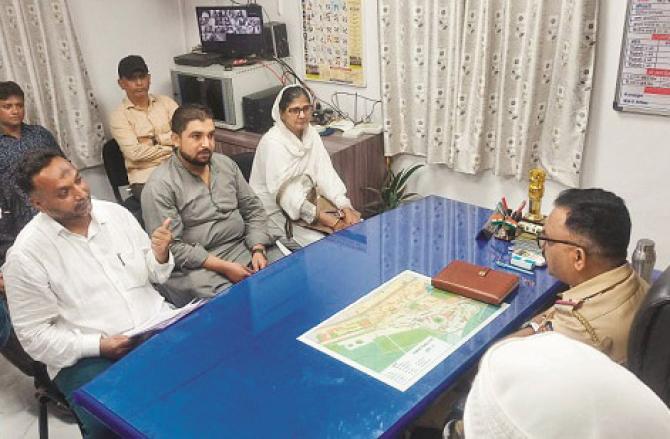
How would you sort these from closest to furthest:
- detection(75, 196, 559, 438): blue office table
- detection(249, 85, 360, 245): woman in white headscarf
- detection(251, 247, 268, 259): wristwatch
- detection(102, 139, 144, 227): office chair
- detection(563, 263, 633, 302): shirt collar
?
detection(75, 196, 559, 438): blue office table → detection(563, 263, 633, 302): shirt collar → detection(251, 247, 268, 259): wristwatch → detection(249, 85, 360, 245): woman in white headscarf → detection(102, 139, 144, 227): office chair

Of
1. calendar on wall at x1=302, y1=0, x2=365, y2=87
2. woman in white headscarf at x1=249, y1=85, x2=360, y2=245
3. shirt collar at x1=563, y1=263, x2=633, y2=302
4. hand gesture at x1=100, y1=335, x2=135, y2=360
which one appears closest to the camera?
shirt collar at x1=563, y1=263, x2=633, y2=302

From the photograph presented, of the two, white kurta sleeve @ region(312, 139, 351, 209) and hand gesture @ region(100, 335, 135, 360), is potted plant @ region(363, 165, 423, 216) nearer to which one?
white kurta sleeve @ region(312, 139, 351, 209)

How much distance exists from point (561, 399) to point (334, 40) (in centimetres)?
330

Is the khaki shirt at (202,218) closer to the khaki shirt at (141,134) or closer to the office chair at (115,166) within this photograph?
the khaki shirt at (141,134)

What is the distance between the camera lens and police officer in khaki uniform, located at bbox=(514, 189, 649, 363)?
4.31 feet

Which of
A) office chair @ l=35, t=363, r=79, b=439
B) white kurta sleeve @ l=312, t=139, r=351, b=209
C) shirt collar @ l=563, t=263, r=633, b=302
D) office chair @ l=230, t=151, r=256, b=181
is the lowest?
office chair @ l=35, t=363, r=79, b=439

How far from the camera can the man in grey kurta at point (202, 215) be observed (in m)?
2.19

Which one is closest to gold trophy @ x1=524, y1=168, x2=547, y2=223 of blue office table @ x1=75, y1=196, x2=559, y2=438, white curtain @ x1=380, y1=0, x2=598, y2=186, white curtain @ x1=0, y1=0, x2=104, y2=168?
blue office table @ x1=75, y1=196, x2=559, y2=438

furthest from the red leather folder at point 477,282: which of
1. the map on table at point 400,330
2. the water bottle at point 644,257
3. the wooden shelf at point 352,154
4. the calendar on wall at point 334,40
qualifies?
the calendar on wall at point 334,40

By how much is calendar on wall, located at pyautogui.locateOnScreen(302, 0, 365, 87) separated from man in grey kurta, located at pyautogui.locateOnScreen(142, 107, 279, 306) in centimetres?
145

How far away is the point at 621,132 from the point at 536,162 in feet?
1.46

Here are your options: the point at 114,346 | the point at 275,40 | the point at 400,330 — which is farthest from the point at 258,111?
the point at 400,330

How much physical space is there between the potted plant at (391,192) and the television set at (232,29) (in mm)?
Answer: 1189

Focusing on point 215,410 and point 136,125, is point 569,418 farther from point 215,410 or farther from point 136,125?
point 136,125
